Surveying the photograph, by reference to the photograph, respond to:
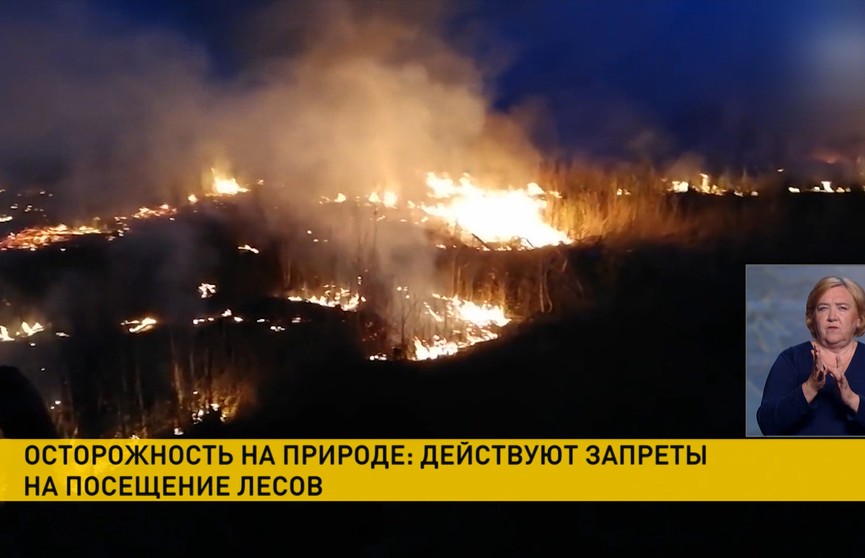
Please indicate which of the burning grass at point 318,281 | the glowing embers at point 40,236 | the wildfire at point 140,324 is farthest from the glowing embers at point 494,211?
the glowing embers at point 40,236

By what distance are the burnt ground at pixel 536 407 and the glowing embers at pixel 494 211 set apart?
0.24 m

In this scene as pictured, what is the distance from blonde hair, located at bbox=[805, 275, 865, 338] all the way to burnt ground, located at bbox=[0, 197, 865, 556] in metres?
0.06

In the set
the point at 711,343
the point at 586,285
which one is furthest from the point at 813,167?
the point at 586,285

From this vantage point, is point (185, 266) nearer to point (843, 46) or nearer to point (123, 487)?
point (123, 487)

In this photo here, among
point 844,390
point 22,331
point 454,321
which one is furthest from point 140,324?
point 844,390

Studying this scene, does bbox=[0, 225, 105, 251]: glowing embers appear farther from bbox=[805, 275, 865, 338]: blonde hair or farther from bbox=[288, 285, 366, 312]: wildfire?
bbox=[805, 275, 865, 338]: blonde hair

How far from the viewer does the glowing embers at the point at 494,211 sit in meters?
2.14

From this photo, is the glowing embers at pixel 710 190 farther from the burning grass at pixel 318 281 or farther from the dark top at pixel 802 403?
the dark top at pixel 802 403

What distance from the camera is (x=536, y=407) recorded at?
6.97 feet

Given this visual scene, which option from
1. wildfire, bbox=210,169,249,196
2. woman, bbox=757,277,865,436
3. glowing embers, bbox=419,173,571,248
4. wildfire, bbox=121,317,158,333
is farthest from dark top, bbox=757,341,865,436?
wildfire, bbox=121,317,158,333

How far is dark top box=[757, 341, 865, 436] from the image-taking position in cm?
213

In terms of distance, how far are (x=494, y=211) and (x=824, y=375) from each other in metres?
1.01
